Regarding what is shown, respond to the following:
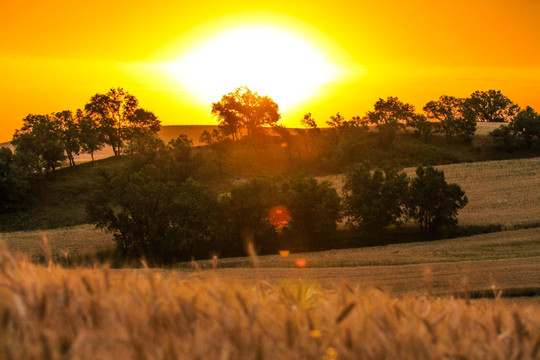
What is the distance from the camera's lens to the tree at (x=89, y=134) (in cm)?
9819

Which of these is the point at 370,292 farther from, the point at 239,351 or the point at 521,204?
the point at 521,204

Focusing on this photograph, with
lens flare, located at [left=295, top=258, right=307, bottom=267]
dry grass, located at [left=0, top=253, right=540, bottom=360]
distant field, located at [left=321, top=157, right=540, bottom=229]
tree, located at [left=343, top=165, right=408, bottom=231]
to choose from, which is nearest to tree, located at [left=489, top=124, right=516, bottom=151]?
distant field, located at [left=321, top=157, right=540, bottom=229]

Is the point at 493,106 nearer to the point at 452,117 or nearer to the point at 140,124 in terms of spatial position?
the point at 452,117

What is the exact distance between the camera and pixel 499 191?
58.5m

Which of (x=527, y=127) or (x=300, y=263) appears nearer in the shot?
(x=300, y=263)

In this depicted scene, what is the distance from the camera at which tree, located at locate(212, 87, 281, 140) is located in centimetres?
12138

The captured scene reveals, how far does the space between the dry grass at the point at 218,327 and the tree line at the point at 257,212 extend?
38508 millimetres

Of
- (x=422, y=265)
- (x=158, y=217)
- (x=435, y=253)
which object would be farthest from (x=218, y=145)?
(x=422, y=265)

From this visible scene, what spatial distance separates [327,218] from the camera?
42.7 m

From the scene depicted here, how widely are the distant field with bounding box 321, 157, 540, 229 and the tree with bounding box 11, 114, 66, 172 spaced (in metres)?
50.3

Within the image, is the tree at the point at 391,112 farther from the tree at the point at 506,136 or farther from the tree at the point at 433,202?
the tree at the point at 433,202

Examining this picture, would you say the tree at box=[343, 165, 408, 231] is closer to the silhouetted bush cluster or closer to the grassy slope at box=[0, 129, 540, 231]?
the silhouetted bush cluster

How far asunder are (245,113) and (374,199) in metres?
80.5

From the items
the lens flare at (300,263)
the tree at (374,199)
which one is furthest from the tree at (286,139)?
the lens flare at (300,263)
